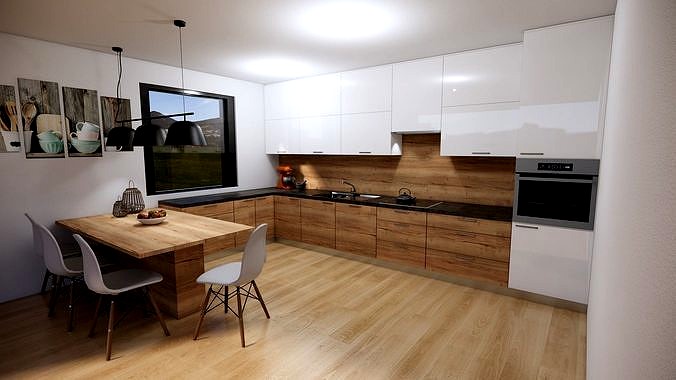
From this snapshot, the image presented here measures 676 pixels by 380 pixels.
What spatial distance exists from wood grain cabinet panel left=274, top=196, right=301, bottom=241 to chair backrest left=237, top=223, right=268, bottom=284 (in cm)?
230

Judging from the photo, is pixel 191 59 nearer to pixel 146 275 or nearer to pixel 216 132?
pixel 216 132

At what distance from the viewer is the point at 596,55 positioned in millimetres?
2756

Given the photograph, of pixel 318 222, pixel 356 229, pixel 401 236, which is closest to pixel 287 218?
pixel 318 222

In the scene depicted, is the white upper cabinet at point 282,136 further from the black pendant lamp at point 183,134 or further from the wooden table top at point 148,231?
the black pendant lamp at point 183,134

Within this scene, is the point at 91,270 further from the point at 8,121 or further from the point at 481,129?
the point at 481,129

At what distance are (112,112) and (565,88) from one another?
4.57 m

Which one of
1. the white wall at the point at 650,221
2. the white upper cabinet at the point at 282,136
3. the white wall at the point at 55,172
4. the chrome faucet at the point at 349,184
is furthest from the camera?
the white upper cabinet at the point at 282,136

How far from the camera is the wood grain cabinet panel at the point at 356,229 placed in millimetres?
4234

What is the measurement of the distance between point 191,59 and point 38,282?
9.41 feet

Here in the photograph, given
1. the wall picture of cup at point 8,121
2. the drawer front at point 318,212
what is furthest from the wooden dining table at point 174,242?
the drawer front at point 318,212

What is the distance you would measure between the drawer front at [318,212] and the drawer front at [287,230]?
22cm

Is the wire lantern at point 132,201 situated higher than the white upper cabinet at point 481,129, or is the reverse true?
the white upper cabinet at point 481,129

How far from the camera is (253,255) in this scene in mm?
2535

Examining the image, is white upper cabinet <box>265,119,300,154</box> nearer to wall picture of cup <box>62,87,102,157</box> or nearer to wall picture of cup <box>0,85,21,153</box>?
wall picture of cup <box>62,87,102,157</box>
